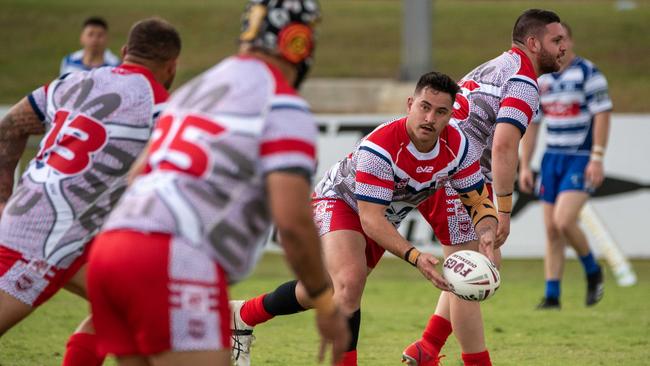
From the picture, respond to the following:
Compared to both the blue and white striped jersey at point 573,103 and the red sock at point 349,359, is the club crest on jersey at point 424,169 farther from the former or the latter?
the blue and white striped jersey at point 573,103

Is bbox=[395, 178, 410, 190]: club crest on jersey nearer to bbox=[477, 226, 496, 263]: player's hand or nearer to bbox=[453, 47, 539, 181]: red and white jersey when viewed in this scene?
bbox=[477, 226, 496, 263]: player's hand

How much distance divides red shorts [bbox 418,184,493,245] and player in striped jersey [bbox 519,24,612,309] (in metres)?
3.95

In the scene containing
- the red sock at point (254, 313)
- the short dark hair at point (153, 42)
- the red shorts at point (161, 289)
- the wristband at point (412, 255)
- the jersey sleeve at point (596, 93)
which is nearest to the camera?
the red shorts at point (161, 289)

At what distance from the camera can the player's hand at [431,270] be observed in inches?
216

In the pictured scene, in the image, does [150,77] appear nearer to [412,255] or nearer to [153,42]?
[153,42]

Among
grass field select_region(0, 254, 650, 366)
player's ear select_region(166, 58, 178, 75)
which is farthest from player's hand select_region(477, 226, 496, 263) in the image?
player's ear select_region(166, 58, 178, 75)

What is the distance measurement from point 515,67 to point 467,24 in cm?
2325

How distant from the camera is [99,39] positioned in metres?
13.3

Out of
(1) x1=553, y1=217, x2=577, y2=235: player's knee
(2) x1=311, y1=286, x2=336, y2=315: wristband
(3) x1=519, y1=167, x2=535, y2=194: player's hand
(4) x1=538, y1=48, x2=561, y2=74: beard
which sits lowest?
(1) x1=553, y1=217, x2=577, y2=235: player's knee

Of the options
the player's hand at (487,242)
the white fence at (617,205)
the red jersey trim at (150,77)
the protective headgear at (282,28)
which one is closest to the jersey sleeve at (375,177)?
the player's hand at (487,242)

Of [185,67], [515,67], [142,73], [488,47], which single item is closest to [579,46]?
[488,47]

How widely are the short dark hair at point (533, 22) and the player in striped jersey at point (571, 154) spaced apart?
158 inches

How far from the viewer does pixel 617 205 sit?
525 inches

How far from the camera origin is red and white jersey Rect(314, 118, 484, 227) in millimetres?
6043
